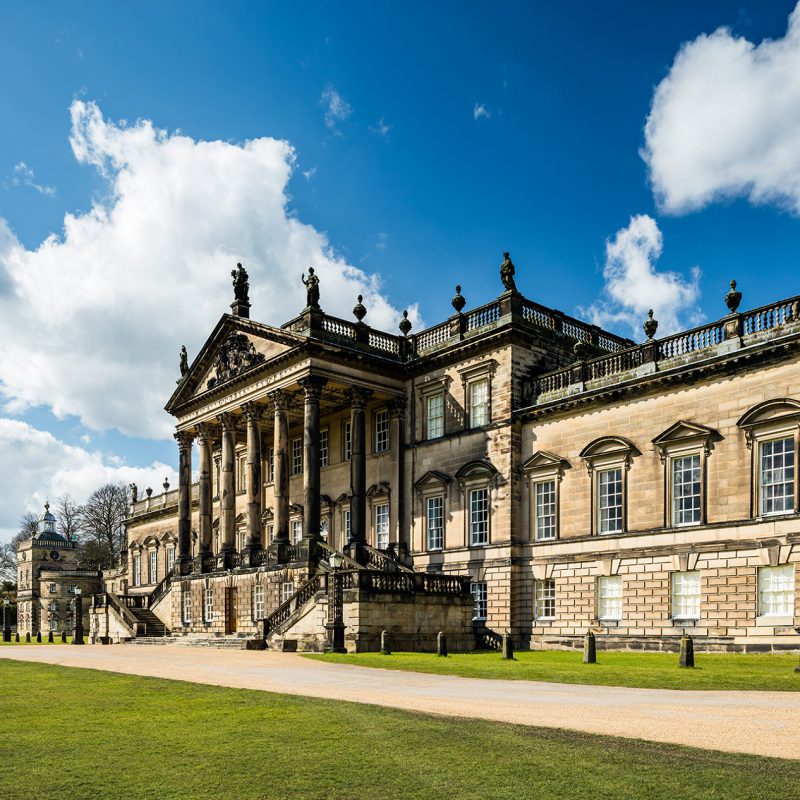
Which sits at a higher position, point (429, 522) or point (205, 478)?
point (205, 478)

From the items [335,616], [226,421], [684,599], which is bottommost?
[335,616]

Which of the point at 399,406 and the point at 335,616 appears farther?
the point at 399,406

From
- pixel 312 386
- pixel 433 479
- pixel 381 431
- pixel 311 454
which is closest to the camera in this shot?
pixel 311 454

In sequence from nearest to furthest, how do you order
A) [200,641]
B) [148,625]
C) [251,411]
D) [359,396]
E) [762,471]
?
[762,471], [200,641], [359,396], [251,411], [148,625]

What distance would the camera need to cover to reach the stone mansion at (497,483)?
30625 mm

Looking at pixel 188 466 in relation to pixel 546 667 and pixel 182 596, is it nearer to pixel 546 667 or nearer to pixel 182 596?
pixel 182 596

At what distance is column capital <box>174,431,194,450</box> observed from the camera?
53094 mm

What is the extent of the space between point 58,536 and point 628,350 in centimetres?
9142

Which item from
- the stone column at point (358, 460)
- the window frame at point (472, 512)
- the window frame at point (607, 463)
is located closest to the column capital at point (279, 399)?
the stone column at point (358, 460)

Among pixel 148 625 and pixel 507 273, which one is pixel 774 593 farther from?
pixel 148 625

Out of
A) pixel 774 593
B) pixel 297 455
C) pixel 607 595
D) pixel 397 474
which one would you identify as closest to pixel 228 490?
pixel 297 455

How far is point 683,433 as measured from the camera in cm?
3266

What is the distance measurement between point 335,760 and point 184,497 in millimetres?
44165

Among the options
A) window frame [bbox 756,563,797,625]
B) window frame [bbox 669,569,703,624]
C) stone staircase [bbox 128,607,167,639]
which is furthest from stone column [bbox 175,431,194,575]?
window frame [bbox 756,563,797,625]
